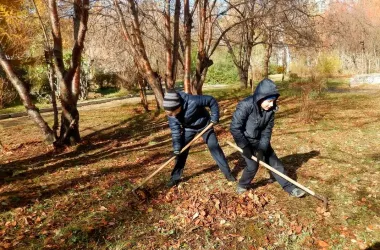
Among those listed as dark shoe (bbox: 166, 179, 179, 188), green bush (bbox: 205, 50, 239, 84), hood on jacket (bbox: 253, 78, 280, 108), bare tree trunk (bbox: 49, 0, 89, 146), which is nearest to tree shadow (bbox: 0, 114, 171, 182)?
bare tree trunk (bbox: 49, 0, 89, 146)

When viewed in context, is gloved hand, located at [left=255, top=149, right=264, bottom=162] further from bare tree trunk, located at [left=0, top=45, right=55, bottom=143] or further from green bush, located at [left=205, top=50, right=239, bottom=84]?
green bush, located at [left=205, top=50, right=239, bottom=84]

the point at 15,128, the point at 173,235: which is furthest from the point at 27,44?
the point at 173,235

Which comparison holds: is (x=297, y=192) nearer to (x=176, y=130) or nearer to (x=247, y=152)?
A: (x=247, y=152)

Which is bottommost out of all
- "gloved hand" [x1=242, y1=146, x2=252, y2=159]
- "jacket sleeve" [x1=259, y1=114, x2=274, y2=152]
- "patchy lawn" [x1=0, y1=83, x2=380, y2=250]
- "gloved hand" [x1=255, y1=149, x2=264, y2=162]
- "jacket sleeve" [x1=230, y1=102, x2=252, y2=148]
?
"patchy lawn" [x1=0, y1=83, x2=380, y2=250]

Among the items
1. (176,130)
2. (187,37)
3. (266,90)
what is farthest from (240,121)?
(187,37)

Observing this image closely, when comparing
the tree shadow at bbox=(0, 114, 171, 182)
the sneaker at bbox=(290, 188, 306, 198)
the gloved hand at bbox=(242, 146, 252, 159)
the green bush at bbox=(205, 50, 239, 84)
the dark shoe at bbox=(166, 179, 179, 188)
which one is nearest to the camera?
the gloved hand at bbox=(242, 146, 252, 159)

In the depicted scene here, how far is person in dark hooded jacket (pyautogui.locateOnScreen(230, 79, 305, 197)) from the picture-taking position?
3.77m

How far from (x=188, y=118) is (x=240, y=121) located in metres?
0.84

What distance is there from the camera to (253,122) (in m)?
4.05

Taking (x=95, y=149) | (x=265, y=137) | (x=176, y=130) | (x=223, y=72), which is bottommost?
(x=95, y=149)

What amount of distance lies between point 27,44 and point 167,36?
12.2 meters

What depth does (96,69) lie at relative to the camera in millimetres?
23969

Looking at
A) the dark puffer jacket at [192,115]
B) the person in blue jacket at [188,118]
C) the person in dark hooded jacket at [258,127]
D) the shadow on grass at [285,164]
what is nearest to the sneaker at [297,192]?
the person in dark hooded jacket at [258,127]

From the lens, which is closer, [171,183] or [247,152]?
[247,152]
